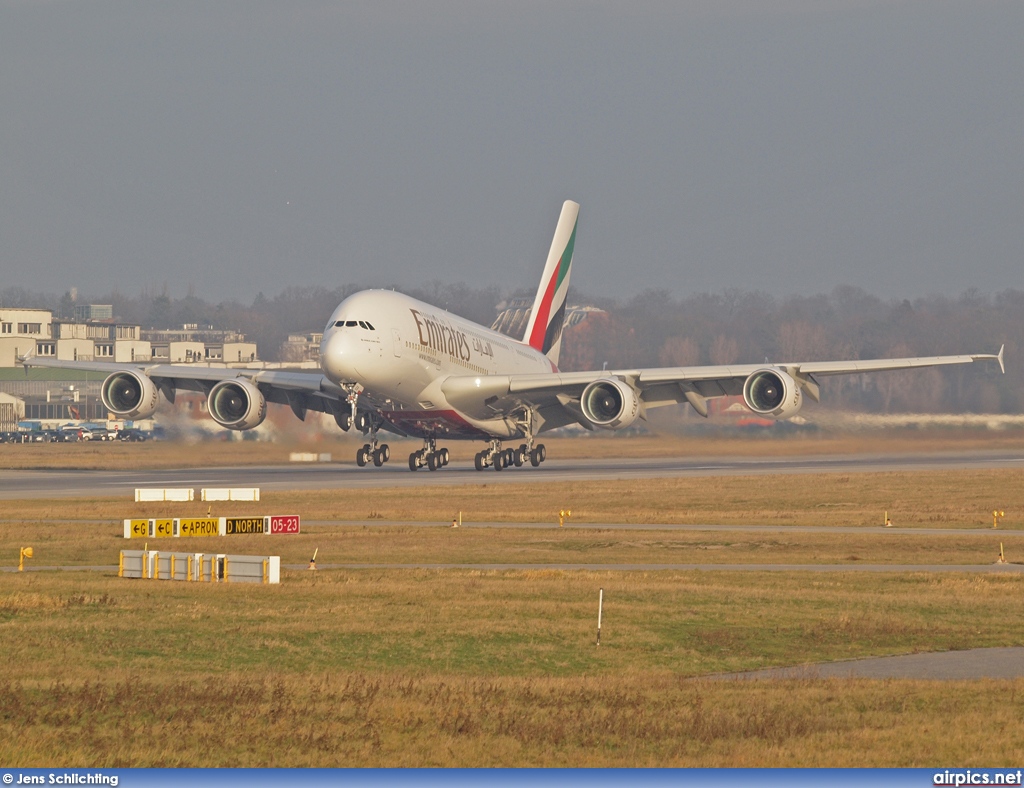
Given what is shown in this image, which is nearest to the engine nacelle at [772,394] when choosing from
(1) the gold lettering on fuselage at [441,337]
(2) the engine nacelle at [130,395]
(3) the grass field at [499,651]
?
(1) the gold lettering on fuselage at [441,337]

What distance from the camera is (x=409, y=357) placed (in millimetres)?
61594

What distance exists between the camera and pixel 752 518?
49.2 meters

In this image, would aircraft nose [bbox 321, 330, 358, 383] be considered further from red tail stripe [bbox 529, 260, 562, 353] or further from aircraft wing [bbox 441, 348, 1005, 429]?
red tail stripe [bbox 529, 260, 562, 353]

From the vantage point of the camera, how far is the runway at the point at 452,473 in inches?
2405

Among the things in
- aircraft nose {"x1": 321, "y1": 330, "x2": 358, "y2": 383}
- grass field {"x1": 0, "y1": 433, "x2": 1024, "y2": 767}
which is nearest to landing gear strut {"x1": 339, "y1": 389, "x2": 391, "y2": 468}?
aircraft nose {"x1": 321, "y1": 330, "x2": 358, "y2": 383}

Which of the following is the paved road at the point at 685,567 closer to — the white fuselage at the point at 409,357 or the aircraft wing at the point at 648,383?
the white fuselage at the point at 409,357

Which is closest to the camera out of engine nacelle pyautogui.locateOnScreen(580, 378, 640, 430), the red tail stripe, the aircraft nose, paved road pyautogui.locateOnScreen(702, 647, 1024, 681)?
paved road pyautogui.locateOnScreen(702, 647, 1024, 681)

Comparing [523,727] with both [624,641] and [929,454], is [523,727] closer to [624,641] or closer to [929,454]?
[624,641]

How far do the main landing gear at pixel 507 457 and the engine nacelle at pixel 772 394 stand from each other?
41.1 feet

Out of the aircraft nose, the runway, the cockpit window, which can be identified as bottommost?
the runway

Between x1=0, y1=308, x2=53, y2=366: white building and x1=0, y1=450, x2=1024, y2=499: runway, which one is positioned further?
x1=0, y1=308, x2=53, y2=366: white building

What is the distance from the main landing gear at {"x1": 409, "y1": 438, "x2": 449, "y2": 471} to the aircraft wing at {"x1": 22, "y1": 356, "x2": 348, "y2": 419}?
497cm

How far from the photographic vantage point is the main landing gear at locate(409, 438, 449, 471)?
7256 centimetres

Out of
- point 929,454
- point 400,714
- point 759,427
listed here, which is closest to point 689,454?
point 759,427
